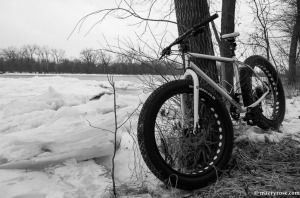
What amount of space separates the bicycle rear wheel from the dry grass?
0.43 metres

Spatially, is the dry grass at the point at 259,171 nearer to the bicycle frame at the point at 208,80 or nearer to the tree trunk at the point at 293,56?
the bicycle frame at the point at 208,80

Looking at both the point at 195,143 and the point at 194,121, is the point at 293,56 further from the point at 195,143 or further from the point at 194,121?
the point at 194,121

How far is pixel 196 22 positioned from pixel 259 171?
1.75 meters

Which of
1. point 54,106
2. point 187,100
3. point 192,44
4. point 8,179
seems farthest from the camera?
point 54,106

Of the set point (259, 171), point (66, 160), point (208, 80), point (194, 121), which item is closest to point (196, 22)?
point (208, 80)

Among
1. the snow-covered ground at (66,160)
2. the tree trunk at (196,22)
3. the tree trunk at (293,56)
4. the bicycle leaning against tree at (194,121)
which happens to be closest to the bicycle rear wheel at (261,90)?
the bicycle leaning against tree at (194,121)

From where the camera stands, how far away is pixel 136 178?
2258 mm

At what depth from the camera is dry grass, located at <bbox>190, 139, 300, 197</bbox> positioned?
1.86m

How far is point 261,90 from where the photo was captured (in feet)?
10.6

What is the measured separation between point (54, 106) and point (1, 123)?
1.57m

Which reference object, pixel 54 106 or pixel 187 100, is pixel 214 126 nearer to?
pixel 187 100

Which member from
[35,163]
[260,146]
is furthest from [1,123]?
[260,146]

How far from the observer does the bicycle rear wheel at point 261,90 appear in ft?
9.75

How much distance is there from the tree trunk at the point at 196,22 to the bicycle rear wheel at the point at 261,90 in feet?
1.41
